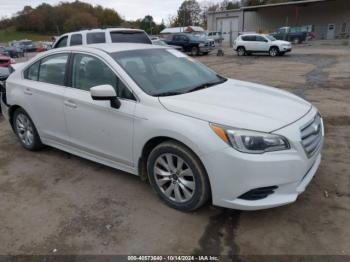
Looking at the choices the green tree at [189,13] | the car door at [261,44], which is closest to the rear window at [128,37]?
the car door at [261,44]

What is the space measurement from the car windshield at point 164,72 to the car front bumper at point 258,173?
3.47 ft

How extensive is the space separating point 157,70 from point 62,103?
1308 mm

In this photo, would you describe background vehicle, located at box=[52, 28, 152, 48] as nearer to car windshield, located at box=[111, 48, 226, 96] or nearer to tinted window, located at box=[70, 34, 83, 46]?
tinted window, located at box=[70, 34, 83, 46]

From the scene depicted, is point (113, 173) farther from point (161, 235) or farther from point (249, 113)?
point (249, 113)

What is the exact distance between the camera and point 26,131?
504cm

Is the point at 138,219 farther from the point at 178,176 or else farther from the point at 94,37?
the point at 94,37

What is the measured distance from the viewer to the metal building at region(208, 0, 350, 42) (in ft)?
147

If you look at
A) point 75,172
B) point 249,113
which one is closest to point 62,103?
point 75,172

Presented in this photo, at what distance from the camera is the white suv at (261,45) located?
2339cm

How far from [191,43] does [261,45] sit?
5.28m

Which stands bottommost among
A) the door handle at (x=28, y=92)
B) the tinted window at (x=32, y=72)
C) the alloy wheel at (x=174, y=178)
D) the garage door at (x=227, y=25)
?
the alloy wheel at (x=174, y=178)

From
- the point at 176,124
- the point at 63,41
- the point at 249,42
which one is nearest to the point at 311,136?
the point at 176,124

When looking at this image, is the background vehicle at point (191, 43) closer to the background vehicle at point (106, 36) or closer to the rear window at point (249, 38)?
the rear window at point (249, 38)

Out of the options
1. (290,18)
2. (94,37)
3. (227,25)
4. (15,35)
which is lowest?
(94,37)
